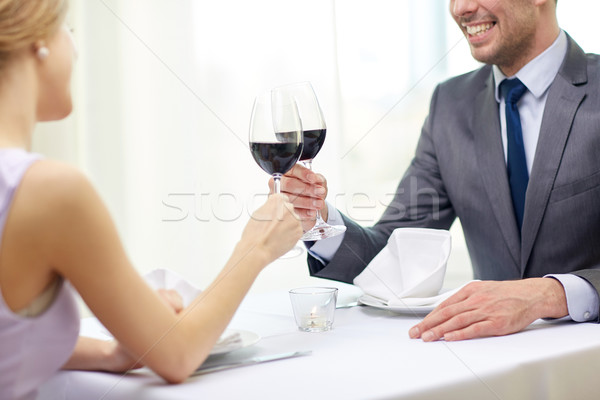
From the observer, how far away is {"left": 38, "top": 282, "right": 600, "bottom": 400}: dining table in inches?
34.3

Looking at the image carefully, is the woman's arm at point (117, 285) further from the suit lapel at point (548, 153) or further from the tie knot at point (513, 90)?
the tie knot at point (513, 90)

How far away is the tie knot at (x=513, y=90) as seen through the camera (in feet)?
6.42

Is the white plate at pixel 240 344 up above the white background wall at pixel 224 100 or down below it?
below

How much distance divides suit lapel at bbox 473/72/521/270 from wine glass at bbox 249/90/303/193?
0.79 m

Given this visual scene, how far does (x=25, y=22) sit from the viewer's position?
2.70 ft

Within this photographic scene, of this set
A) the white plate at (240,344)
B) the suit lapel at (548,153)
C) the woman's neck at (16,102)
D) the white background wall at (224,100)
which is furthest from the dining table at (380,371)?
the white background wall at (224,100)

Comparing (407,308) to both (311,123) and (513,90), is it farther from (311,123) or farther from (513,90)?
(513,90)

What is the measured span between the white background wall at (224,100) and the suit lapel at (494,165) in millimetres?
1519

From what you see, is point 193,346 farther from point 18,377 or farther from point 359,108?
point 359,108

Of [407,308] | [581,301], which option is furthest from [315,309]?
[581,301]

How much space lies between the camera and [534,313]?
121 centimetres

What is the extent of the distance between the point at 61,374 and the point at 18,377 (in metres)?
0.20

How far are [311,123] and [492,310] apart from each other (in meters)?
0.57

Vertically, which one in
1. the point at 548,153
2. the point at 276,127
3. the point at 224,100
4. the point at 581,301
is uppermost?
the point at 224,100
